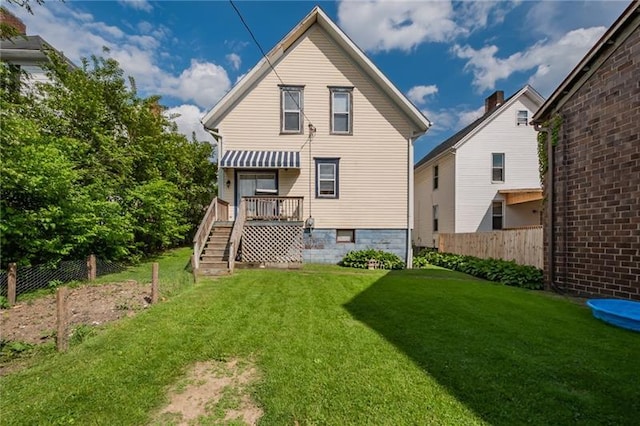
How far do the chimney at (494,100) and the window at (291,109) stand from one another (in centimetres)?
1393

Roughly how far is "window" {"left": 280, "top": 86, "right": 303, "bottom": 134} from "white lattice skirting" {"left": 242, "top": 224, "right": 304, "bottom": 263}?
13.8 ft

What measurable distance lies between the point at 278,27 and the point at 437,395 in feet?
43.8

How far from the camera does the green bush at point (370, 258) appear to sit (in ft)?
38.6

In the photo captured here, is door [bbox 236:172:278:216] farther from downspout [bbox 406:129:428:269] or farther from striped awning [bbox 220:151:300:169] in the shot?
downspout [bbox 406:129:428:269]

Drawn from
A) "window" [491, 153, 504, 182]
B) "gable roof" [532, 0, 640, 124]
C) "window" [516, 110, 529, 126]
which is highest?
"window" [516, 110, 529, 126]

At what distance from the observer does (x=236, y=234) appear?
1041 centimetres

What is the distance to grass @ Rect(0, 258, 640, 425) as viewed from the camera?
9.07 feet

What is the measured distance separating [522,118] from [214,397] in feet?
65.7

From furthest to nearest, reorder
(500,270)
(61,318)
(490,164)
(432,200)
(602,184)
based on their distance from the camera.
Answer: (432,200), (490,164), (500,270), (602,184), (61,318)

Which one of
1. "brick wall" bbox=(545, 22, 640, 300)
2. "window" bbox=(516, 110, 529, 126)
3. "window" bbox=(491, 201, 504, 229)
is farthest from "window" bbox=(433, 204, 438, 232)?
"brick wall" bbox=(545, 22, 640, 300)

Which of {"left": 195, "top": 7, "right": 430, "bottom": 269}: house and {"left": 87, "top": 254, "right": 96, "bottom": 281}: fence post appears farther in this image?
{"left": 195, "top": 7, "right": 430, "bottom": 269}: house

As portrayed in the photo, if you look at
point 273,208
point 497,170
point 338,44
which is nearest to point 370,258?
point 273,208

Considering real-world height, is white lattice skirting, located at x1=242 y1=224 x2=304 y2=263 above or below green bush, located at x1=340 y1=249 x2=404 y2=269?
above

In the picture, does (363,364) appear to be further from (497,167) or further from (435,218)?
(435,218)
